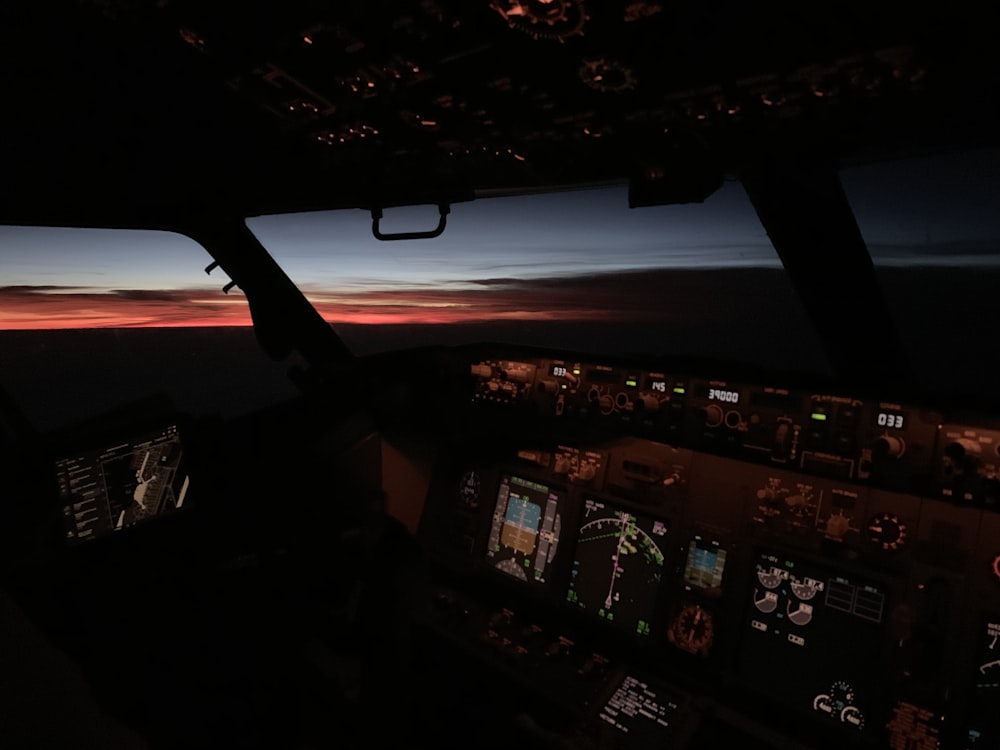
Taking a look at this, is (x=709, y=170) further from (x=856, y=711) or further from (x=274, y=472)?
(x=274, y=472)

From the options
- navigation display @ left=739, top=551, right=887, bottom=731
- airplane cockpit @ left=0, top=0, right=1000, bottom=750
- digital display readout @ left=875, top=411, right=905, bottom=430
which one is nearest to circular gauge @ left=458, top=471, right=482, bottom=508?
airplane cockpit @ left=0, top=0, right=1000, bottom=750

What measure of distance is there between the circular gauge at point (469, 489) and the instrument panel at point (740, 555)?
0.05m

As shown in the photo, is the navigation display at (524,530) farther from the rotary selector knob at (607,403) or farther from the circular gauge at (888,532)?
the circular gauge at (888,532)

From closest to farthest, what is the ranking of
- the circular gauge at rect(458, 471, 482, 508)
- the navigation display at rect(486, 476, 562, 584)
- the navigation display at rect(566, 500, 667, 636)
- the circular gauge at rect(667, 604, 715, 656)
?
the circular gauge at rect(667, 604, 715, 656)
the navigation display at rect(566, 500, 667, 636)
the navigation display at rect(486, 476, 562, 584)
the circular gauge at rect(458, 471, 482, 508)

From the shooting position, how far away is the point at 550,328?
600 centimetres

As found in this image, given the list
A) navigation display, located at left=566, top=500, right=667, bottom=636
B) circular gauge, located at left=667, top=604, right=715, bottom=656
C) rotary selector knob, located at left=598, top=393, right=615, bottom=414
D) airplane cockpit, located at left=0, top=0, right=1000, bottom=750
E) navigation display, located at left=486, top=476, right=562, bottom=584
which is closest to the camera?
airplane cockpit, located at left=0, top=0, right=1000, bottom=750

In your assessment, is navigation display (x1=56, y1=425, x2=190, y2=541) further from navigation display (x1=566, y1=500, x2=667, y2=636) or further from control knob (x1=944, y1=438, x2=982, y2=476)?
control knob (x1=944, y1=438, x2=982, y2=476)

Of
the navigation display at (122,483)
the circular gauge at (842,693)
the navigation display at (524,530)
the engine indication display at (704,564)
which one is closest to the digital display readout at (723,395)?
the engine indication display at (704,564)

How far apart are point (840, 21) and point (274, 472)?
272cm

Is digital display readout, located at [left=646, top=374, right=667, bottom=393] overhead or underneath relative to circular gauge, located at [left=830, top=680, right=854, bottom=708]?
overhead

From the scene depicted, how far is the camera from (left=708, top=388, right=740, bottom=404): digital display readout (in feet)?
6.43

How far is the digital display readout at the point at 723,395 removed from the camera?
196cm

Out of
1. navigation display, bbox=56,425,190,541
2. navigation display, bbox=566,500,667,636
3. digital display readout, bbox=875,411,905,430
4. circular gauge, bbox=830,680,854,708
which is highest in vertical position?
digital display readout, bbox=875,411,905,430

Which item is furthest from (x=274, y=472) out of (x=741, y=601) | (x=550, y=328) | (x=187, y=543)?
(x=550, y=328)
